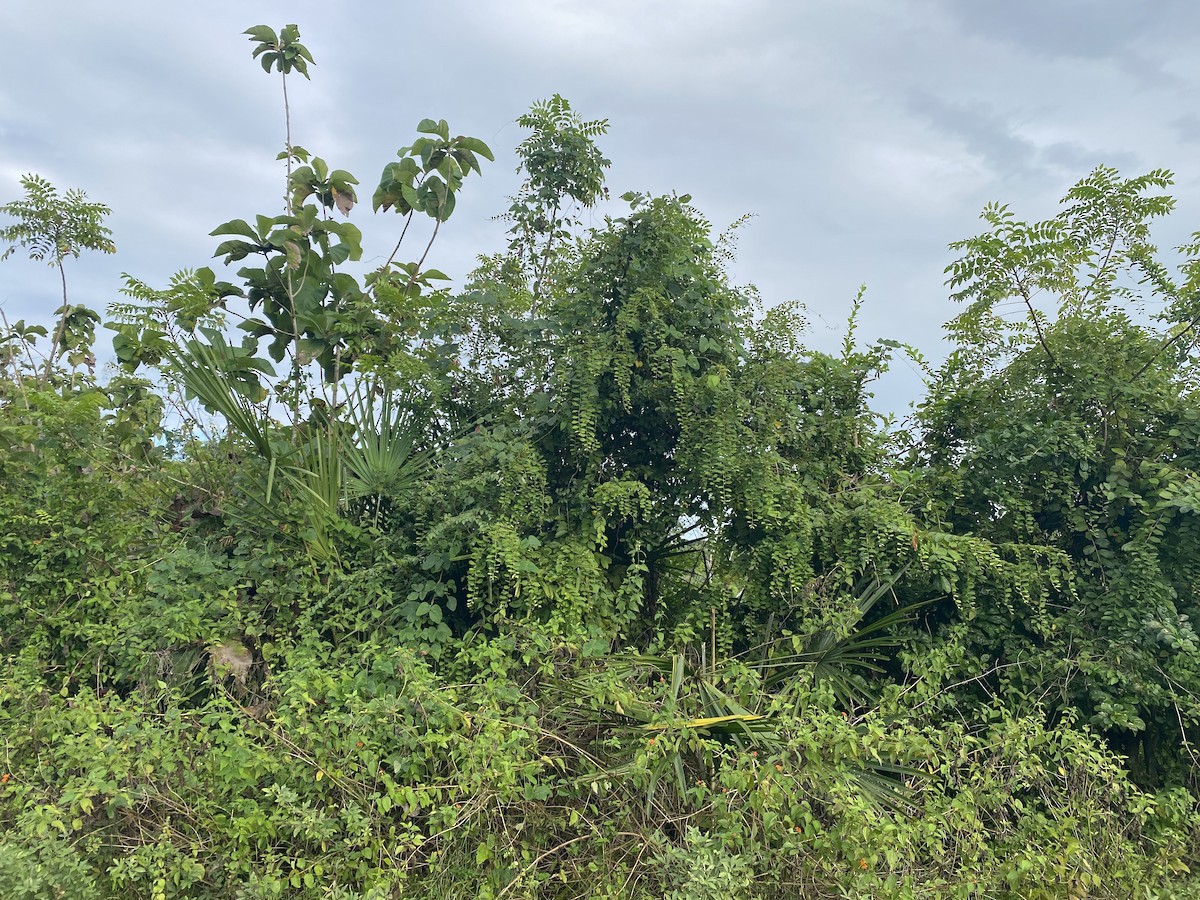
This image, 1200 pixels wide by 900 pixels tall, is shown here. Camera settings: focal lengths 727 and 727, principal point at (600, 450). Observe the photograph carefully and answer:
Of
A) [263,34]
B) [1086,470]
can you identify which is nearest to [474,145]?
[263,34]

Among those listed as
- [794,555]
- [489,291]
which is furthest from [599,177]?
[794,555]

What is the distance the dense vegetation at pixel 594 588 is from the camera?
9.48 feet

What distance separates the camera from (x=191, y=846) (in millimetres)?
2850

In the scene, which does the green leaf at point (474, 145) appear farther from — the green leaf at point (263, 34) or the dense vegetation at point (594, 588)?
the green leaf at point (263, 34)

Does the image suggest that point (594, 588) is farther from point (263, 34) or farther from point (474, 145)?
point (263, 34)

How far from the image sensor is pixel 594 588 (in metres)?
3.85

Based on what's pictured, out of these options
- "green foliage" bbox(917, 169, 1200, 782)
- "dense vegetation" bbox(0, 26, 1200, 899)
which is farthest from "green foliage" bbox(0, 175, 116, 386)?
"green foliage" bbox(917, 169, 1200, 782)

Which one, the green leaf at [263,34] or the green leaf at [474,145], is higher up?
the green leaf at [263,34]

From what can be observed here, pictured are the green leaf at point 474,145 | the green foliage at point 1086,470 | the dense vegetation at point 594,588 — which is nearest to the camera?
the dense vegetation at point 594,588

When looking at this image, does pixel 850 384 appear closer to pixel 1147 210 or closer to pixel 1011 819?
pixel 1147 210

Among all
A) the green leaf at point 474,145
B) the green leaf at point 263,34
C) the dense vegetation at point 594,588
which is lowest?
the dense vegetation at point 594,588

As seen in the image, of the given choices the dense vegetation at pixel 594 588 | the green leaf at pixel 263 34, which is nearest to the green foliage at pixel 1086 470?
the dense vegetation at pixel 594 588

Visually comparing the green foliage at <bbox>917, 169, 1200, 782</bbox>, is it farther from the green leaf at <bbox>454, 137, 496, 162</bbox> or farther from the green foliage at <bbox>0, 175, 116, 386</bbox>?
the green foliage at <bbox>0, 175, 116, 386</bbox>

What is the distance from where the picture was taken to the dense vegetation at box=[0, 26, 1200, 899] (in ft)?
9.48
